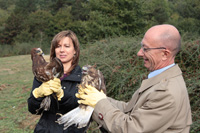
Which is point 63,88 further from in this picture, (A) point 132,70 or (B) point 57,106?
(A) point 132,70

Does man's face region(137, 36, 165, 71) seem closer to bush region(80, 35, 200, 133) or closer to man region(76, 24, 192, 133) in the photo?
man region(76, 24, 192, 133)

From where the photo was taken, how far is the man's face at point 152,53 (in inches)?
74.2

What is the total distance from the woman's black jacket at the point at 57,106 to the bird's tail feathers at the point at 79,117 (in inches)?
6.1

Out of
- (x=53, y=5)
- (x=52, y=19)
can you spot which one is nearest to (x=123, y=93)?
(x=52, y=19)

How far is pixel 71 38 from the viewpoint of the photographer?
9.66 feet

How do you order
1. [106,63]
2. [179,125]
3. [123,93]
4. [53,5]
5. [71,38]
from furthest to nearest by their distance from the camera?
[53,5] < [106,63] < [123,93] < [71,38] < [179,125]

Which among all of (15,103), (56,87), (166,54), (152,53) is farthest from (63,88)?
(15,103)

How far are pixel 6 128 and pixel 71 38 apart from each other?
13.5 ft

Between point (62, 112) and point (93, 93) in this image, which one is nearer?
point (93, 93)

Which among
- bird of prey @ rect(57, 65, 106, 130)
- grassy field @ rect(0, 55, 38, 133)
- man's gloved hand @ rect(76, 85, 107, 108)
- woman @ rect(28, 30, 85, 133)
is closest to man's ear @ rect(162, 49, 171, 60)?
man's gloved hand @ rect(76, 85, 107, 108)

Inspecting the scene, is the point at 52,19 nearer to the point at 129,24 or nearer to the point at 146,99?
the point at 129,24

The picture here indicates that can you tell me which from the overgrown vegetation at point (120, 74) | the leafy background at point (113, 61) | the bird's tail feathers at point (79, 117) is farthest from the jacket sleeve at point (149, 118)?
the overgrown vegetation at point (120, 74)

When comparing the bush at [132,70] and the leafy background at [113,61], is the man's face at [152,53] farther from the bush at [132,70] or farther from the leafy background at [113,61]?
the bush at [132,70]

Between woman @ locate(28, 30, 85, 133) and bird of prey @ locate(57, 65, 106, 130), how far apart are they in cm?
16
